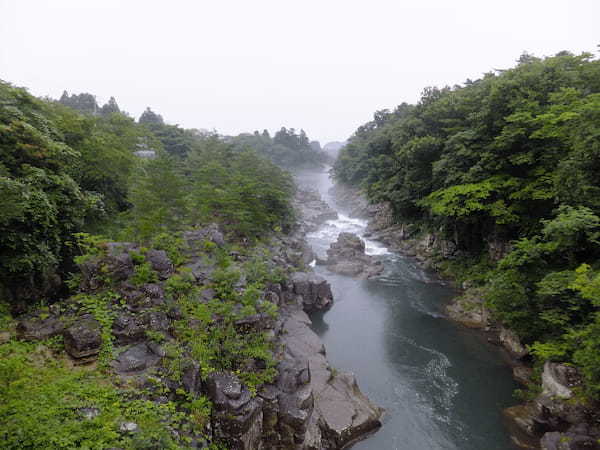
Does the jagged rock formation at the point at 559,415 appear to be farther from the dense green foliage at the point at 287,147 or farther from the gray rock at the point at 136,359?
the dense green foliage at the point at 287,147

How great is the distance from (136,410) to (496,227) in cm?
2220

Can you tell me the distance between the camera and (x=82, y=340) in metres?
8.70

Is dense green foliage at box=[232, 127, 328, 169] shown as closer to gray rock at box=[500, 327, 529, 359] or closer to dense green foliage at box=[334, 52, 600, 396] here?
dense green foliage at box=[334, 52, 600, 396]

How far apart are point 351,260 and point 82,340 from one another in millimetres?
22817

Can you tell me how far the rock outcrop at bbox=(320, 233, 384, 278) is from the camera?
27.2m

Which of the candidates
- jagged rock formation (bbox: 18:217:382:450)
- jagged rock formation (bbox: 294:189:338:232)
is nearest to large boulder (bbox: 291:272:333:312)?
jagged rock formation (bbox: 18:217:382:450)

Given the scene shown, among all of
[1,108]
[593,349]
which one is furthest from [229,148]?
[593,349]

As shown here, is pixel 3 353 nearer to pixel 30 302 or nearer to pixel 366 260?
pixel 30 302

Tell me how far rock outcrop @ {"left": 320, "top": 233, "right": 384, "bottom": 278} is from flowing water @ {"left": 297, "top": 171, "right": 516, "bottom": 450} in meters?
1.60

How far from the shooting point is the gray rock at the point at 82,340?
8.57 m

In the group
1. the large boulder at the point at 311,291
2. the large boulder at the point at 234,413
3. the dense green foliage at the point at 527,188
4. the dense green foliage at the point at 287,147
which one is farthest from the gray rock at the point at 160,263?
the dense green foliage at the point at 287,147

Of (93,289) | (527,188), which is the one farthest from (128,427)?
(527,188)

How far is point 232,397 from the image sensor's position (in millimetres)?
8867

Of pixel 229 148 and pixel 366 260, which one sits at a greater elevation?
pixel 229 148
